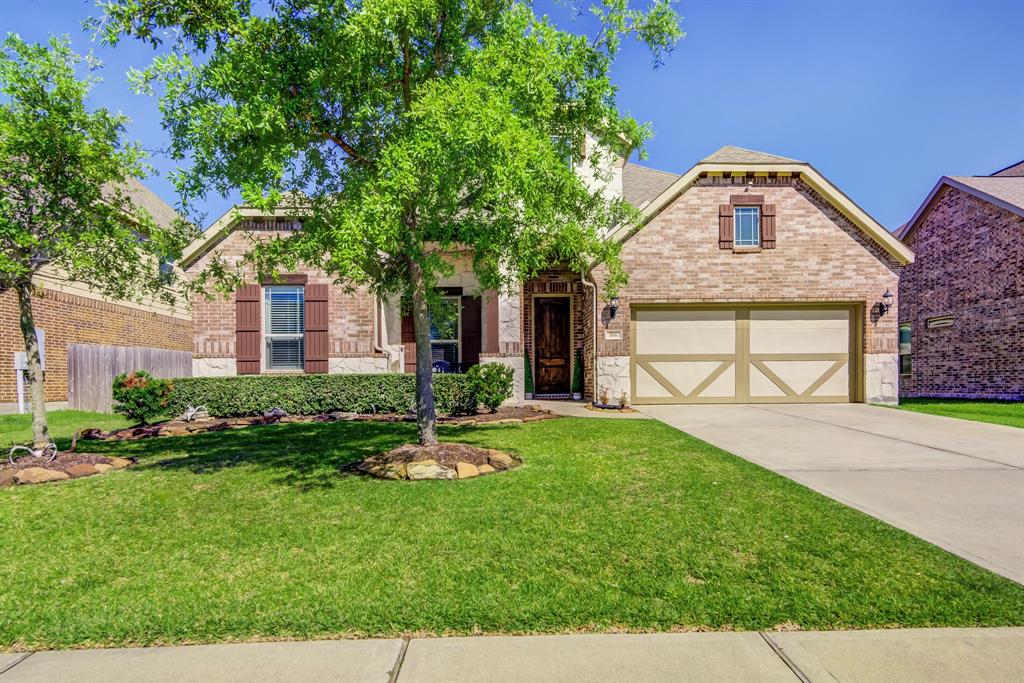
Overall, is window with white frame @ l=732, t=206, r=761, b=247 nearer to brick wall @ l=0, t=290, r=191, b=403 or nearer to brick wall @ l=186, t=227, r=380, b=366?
brick wall @ l=186, t=227, r=380, b=366

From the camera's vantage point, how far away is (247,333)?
1225 cm

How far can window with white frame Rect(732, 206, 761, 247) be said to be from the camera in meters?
12.9

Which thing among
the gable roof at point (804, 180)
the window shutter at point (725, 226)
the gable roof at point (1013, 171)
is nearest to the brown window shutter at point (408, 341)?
the gable roof at point (804, 180)

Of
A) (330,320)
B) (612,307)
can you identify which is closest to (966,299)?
(612,307)

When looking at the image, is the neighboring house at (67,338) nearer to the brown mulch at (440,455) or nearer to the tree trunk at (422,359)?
the tree trunk at (422,359)

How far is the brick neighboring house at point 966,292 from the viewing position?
14797 millimetres

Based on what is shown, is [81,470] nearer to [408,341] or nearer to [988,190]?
[408,341]

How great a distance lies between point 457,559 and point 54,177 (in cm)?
641

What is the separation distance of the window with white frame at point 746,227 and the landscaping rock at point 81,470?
13084mm

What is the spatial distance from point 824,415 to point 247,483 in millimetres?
10686

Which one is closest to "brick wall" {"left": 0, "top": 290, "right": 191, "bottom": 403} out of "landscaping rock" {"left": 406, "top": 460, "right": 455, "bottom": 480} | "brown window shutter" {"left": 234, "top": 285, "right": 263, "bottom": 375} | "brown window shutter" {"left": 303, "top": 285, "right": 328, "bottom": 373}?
"brown window shutter" {"left": 234, "top": 285, "right": 263, "bottom": 375}

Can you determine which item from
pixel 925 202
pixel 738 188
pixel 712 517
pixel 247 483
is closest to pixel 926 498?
pixel 712 517

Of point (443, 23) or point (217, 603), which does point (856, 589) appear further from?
point (443, 23)

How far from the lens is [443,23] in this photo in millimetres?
5660
